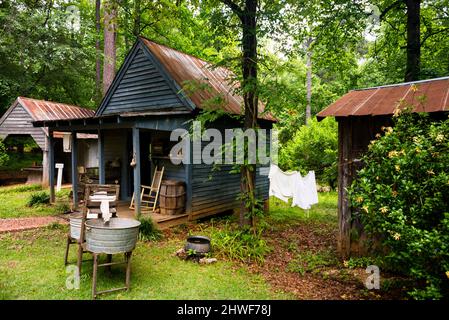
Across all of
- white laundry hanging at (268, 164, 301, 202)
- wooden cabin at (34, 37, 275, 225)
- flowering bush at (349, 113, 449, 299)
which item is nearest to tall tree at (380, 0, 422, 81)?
wooden cabin at (34, 37, 275, 225)

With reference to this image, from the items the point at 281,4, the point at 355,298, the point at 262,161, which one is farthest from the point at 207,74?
the point at 355,298

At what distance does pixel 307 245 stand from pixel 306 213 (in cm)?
366

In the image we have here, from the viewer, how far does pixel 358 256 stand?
19.9 feet

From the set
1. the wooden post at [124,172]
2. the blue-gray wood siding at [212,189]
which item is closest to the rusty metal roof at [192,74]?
the blue-gray wood siding at [212,189]

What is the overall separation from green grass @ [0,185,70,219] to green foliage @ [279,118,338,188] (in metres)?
10.4

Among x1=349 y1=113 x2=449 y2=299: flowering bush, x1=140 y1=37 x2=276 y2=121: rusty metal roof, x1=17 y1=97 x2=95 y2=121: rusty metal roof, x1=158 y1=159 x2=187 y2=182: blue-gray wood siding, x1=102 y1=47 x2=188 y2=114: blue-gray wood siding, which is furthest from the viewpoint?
x1=17 y1=97 x2=95 y2=121: rusty metal roof

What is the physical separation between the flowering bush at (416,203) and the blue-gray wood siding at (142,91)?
577 centimetres

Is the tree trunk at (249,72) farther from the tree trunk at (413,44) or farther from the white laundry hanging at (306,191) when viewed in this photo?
the tree trunk at (413,44)

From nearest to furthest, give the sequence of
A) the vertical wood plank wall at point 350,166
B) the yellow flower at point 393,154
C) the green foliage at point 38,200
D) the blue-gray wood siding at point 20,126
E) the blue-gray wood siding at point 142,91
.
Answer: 1. the yellow flower at point 393,154
2. the vertical wood plank wall at point 350,166
3. the blue-gray wood siding at point 142,91
4. the green foliage at point 38,200
5. the blue-gray wood siding at point 20,126

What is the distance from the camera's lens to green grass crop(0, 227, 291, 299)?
185 inches

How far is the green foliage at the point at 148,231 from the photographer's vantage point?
24.1ft

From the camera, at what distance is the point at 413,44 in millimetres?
8391

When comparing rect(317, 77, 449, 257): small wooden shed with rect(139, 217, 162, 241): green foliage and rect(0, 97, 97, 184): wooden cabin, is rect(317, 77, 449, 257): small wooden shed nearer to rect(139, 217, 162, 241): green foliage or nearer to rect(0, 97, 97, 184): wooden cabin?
rect(139, 217, 162, 241): green foliage

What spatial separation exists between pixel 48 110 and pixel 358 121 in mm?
14449
